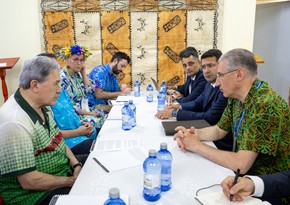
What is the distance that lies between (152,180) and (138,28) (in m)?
3.57

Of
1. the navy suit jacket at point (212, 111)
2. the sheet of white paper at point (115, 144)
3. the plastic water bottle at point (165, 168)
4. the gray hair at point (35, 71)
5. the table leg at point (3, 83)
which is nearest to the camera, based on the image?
the plastic water bottle at point (165, 168)

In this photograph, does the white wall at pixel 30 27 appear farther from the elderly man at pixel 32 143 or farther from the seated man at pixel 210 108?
the elderly man at pixel 32 143

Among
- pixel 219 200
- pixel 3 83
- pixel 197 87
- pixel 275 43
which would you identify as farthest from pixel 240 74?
pixel 275 43

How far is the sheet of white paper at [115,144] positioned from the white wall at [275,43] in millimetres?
4352

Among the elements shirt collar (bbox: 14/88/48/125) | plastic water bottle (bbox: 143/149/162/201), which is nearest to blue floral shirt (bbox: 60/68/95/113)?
shirt collar (bbox: 14/88/48/125)

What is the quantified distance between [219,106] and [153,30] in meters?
2.45

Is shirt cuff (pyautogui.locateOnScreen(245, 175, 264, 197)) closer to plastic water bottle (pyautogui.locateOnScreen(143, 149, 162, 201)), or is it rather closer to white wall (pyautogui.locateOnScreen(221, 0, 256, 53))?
plastic water bottle (pyautogui.locateOnScreen(143, 149, 162, 201))

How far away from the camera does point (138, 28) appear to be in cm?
440

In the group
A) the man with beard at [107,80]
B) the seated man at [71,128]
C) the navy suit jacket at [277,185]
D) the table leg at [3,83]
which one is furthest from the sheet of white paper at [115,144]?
the table leg at [3,83]

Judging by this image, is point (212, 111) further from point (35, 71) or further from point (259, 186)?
point (35, 71)

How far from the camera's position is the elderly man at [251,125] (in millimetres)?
1412

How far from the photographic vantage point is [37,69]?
5.01ft

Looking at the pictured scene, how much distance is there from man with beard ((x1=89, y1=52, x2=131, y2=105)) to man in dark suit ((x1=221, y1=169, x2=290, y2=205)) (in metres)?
2.44

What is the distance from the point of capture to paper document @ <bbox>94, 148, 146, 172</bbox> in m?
1.50
